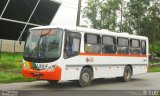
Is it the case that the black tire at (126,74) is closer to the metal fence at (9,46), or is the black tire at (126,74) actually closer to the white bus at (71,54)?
the white bus at (71,54)

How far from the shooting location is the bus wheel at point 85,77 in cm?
1897

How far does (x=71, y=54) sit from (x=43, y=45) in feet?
4.11

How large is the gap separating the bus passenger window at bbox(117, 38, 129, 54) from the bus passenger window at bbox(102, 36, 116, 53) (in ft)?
1.83

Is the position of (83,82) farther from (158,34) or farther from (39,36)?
(158,34)

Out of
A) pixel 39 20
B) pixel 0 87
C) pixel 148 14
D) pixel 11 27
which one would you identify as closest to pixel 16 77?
pixel 0 87

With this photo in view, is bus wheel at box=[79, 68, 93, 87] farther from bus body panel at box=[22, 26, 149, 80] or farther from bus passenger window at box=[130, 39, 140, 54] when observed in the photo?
bus passenger window at box=[130, 39, 140, 54]

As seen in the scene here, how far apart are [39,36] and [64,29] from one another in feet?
3.81

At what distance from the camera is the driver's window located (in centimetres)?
1790

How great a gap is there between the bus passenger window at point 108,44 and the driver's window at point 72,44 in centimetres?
225

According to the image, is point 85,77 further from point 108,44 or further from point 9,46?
point 9,46

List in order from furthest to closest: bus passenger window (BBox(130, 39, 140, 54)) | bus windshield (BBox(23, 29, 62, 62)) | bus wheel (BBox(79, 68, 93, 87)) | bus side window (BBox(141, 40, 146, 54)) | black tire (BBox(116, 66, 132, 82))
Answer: bus side window (BBox(141, 40, 146, 54)) < bus passenger window (BBox(130, 39, 140, 54)) < black tire (BBox(116, 66, 132, 82)) < bus wheel (BBox(79, 68, 93, 87)) < bus windshield (BBox(23, 29, 62, 62))

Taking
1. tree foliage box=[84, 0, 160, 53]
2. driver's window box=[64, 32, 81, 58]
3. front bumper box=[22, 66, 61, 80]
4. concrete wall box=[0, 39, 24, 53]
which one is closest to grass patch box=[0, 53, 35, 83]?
front bumper box=[22, 66, 61, 80]

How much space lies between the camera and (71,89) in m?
18.0

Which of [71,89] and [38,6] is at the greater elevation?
[38,6]
